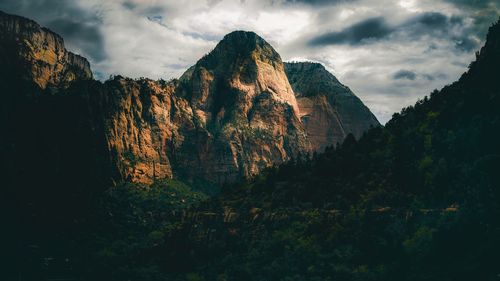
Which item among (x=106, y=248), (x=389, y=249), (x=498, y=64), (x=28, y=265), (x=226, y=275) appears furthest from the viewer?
(x=106, y=248)

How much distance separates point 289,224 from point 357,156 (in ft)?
95.0

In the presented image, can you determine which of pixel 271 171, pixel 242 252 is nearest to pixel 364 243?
pixel 242 252

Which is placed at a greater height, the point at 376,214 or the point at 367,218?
the point at 376,214

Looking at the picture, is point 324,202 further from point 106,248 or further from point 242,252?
point 106,248

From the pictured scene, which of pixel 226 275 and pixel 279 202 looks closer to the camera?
pixel 226 275

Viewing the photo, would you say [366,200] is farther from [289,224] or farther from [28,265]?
[28,265]

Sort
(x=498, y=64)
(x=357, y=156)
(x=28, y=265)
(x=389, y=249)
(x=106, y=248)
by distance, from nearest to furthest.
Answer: (x=389, y=249)
(x=498, y=64)
(x=357, y=156)
(x=28, y=265)
(x=106, y=248)

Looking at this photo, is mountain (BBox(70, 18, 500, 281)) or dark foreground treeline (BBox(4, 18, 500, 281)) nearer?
mountain (BBox(70, 18, 500, 281))

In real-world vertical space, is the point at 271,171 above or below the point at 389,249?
above

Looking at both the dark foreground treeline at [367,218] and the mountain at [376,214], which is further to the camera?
the dark foreground treeline at [367,218]

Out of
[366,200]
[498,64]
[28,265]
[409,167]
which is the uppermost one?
[498,64]

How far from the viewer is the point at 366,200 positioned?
12838 centimetres

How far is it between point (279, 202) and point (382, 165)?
3115 cm

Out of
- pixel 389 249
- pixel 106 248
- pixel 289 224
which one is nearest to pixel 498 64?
pixel 389 249
